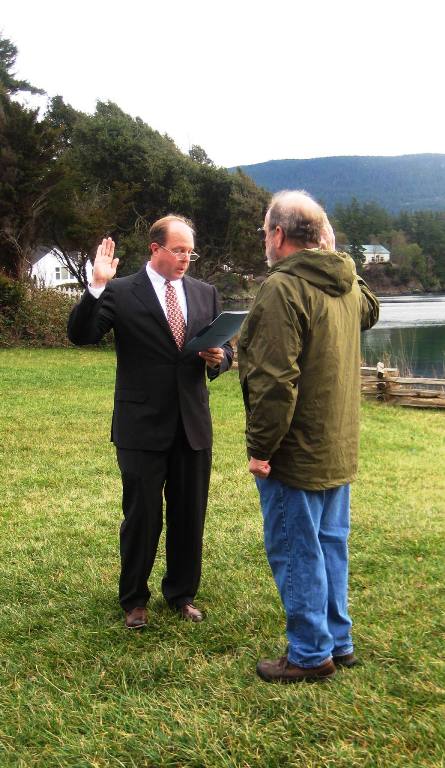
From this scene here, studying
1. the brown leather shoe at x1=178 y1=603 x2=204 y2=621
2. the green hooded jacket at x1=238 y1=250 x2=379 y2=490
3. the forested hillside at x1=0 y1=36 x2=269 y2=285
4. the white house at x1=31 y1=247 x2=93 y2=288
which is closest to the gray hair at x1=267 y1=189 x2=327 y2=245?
the green hooded jacket at x1=238 y1=250 x2=379 y2=490

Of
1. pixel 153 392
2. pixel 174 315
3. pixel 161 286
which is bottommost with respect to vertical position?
pixel 153 392

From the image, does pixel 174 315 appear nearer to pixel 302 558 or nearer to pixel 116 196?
pixel 302 558

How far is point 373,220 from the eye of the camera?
96750 mm

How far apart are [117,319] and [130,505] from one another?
898mm

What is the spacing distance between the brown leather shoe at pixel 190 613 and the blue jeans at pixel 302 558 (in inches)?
35.6

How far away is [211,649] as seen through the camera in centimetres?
335

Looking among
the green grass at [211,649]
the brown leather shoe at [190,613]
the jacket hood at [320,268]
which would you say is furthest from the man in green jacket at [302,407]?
the brown leather shoe at [190,613]

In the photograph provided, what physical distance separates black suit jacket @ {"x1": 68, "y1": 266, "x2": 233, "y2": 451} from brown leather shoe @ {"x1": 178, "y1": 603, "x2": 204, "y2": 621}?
0.83 metres

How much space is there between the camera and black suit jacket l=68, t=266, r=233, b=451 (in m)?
3.54

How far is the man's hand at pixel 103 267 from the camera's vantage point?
3420 millimetres

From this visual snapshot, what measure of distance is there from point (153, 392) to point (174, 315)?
15.8 inches

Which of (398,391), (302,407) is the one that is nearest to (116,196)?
(398,391)

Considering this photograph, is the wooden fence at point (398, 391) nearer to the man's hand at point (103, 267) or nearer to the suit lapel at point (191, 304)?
the suit lapel at point (191, 304)

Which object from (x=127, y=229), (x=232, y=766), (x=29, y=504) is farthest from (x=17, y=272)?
(x=232, y=766)
